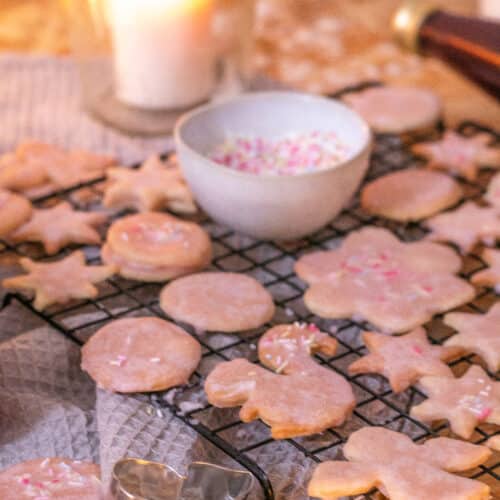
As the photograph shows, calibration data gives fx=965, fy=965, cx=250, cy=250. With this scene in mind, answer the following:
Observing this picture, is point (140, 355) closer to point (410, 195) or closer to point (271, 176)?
point (271, 176)

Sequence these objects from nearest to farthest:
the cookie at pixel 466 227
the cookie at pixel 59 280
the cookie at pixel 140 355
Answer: the cookie at pixel 140 355 → the cookie at pixel 59 280 → the cookie at pixel 466 227

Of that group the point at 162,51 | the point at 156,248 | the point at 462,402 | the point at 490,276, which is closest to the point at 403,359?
the point at 462,402

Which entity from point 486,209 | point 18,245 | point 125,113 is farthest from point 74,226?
point 486,209

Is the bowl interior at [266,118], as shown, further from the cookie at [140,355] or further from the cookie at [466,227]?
the cookie at [140,355]

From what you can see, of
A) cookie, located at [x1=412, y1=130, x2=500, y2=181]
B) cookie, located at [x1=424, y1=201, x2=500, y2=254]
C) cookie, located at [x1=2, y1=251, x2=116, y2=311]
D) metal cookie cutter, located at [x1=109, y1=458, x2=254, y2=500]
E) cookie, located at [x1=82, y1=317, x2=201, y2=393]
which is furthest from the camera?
cookie, located at [x1=412, y1=130, x2=500, y2=181]

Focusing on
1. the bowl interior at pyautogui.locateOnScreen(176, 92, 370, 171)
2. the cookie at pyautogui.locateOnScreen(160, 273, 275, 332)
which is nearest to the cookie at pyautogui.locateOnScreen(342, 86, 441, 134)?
the bowl interior at pyautogui.locateOnScreen(176, 92, 370, 171)

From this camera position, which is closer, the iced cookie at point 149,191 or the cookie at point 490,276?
the cookie at point 490,276

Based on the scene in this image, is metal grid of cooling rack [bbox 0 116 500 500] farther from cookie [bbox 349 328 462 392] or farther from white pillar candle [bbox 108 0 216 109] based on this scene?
white pillar candle [bbox 108 0 216 109]

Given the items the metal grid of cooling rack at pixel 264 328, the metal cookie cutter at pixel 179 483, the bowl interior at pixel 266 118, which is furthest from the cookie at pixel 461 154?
the metal cookie cutter at pixel 179 483
